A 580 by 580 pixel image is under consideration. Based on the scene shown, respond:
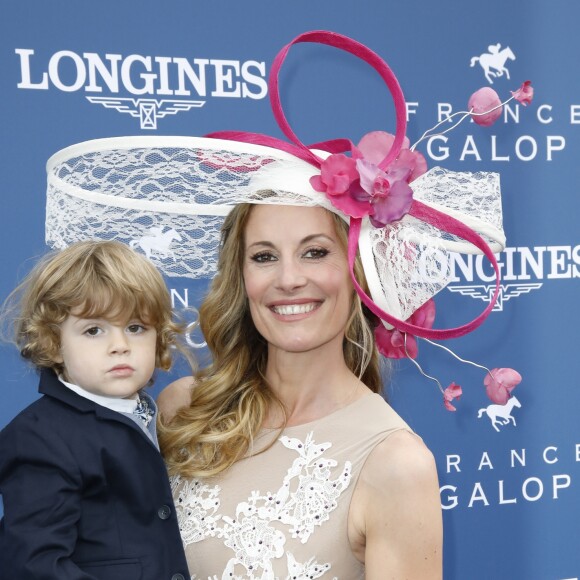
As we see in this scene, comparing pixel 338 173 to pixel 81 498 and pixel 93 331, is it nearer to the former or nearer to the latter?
pixel 93 331

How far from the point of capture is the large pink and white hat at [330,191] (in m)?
1.70

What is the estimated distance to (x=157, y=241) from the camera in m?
1.93

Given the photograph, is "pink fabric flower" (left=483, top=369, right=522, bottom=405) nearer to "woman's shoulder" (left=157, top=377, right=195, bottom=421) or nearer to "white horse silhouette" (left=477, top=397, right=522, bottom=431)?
"woman's shoulder" (left=157, top=377, right=195, bottom=421)

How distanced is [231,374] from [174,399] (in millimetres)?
142

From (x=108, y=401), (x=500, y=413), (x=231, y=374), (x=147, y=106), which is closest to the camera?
(x=108, y=401)

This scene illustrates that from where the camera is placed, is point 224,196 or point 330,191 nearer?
point 330,191

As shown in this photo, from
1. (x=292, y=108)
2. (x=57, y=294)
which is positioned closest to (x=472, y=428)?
(x=292, y=108)

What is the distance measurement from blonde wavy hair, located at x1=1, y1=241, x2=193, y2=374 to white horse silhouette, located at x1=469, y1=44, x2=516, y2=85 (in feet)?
5.11

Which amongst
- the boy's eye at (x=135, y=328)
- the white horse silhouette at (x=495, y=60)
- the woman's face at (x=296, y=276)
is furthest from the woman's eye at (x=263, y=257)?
the white horse silhouette at (x=495, y=60)

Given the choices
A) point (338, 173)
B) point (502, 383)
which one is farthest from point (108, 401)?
point (502, 383)

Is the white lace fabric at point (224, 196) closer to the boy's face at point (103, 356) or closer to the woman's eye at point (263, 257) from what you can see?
the woman's eye at point (263, 257)

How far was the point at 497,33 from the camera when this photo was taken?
9.50ft

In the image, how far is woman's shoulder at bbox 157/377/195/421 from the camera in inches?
78.8

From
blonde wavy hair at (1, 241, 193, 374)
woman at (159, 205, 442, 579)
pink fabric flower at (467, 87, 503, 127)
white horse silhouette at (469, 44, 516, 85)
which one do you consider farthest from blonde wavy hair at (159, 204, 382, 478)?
white horse silhouette at (469, 44, 516, 85)
